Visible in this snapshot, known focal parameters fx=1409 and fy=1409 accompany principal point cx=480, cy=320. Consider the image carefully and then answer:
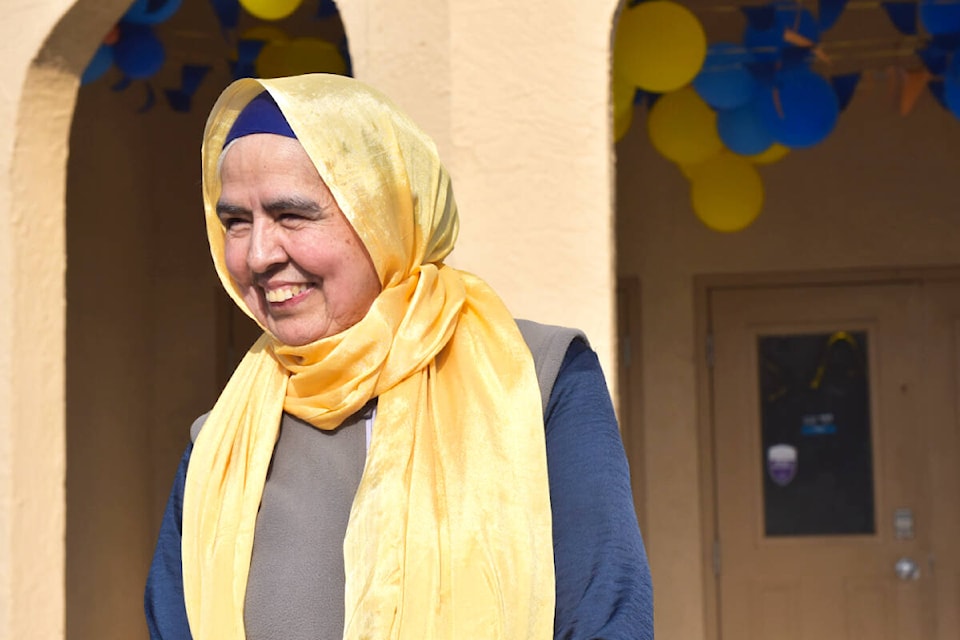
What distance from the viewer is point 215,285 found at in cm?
597

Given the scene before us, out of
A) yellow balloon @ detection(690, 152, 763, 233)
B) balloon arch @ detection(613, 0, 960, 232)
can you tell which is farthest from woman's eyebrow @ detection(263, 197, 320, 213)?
yellow balloon @ detection(690, 152, 763, 233)

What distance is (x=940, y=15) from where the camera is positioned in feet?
14.2

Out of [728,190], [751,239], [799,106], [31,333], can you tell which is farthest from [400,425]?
[751,239]

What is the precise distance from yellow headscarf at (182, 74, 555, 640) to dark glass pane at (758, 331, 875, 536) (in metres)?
4.05

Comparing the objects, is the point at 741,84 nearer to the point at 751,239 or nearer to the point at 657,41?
the point at 657,41

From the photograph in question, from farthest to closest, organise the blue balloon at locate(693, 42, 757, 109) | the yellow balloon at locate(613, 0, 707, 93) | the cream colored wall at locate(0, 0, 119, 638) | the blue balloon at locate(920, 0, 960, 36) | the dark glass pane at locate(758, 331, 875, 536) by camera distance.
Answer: the dark glass pane at locate(758, 331, 875, 536) < the blue balloon at locate(693, 42, 757, 109) < the blue balloon at locate(920, 0, 960, 36) < the yellow balloon at locate(613, 0, 707, 93) < the cream colored wall at locate(0, 0, 119, 638)

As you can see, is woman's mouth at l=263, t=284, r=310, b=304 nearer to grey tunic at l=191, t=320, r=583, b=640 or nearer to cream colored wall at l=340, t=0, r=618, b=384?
grey tunic at l=191, t=320, r=583, b=640

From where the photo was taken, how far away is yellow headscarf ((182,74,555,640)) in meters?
1.72

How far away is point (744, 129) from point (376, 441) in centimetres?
310

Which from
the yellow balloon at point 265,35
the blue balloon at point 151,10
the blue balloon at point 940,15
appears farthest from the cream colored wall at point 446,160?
the blue balloon at point 940,15

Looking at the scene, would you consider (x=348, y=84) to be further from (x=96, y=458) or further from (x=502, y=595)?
(x=96, y=458)

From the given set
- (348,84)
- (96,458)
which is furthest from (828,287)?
(348,84)

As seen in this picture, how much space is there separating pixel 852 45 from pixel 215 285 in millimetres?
2781

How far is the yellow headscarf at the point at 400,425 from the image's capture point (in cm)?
172
